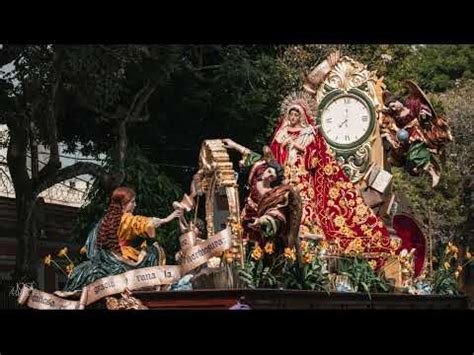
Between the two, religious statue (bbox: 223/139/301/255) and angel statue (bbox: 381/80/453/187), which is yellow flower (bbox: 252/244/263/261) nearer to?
religious statue (bbox: 223/139/301/255)

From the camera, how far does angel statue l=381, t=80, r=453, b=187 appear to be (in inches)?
493

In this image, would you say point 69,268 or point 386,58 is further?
point 386,58

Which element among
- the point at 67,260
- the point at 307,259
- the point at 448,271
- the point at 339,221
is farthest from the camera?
the point at 448,271

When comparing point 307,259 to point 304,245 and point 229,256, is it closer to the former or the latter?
point 304,245

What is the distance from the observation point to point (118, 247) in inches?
435

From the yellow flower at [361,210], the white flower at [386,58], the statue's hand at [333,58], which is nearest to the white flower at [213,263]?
the yellow flower at [361,210]

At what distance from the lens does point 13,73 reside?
1302cm

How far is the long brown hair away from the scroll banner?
12.6 inches

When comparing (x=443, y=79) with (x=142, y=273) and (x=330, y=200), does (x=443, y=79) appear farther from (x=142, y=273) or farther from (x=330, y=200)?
(x=142, y=273)

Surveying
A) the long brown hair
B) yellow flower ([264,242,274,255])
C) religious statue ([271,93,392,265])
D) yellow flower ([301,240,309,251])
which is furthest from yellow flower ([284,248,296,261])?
the long brown hair

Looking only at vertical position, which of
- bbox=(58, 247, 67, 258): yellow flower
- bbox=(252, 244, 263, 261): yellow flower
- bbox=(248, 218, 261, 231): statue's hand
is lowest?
bbox=(252, 244, 263, 261): yellow flower

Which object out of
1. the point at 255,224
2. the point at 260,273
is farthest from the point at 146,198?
the point at 260,273

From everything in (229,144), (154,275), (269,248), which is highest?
(229,144)

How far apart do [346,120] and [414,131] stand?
663 mm
